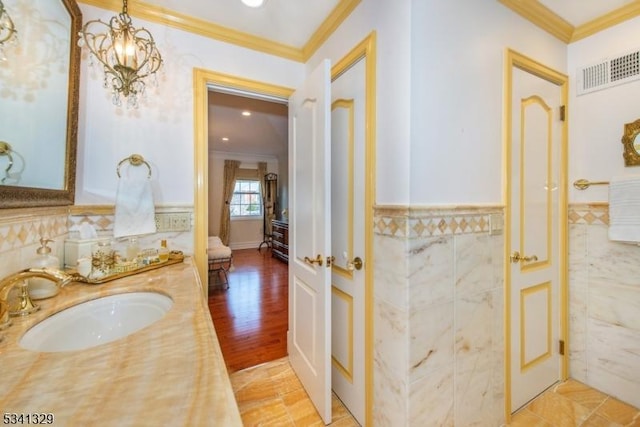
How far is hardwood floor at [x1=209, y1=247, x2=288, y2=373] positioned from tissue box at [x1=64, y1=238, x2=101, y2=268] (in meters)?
1.26

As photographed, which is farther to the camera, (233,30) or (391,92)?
(233,30)

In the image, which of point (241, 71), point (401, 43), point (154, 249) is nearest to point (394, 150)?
point (401, 43)

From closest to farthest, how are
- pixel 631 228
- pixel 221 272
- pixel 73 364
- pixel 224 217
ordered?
pixel 73 364, pixel 631 228, pixel 221 272, pixel 224 217

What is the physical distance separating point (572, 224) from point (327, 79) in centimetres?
194

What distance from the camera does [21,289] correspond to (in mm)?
828

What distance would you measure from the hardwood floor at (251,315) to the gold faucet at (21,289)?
1.44 meters

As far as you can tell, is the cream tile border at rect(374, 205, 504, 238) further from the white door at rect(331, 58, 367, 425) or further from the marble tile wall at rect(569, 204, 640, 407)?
the marble tile wall at rect(569, 204, 640, 407)

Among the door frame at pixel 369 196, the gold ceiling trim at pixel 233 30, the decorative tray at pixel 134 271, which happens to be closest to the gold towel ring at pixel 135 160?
the decorative tray at pixel 134 271

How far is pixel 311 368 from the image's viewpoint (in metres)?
1.62

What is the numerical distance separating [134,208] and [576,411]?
287cm

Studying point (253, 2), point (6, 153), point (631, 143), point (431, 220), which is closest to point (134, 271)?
point (6, 153)

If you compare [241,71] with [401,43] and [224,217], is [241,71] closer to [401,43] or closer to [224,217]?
[401,43]

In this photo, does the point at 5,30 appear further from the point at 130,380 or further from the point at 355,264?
the point at 355,264

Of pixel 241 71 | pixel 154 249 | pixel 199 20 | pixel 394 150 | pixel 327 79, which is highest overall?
pixel 199 20
